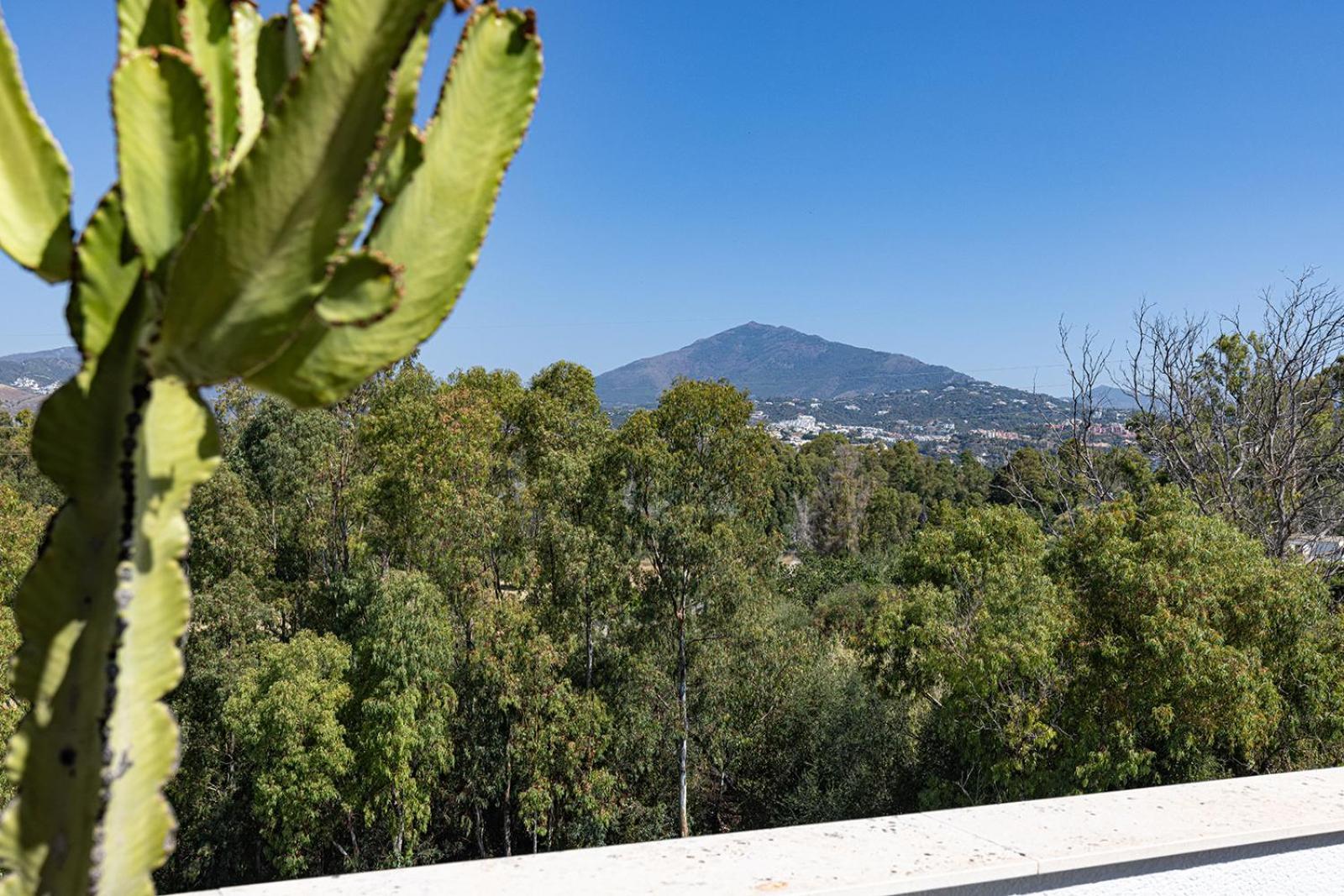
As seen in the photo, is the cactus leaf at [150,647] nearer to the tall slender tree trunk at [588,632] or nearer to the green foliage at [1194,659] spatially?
the green foliage at [1194,659]

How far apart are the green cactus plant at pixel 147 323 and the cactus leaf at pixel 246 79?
0.08 metres

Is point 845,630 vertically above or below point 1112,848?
below

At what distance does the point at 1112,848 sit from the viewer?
84.6 inches

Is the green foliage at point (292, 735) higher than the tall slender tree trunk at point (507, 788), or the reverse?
the green foliage at point (292, 735)

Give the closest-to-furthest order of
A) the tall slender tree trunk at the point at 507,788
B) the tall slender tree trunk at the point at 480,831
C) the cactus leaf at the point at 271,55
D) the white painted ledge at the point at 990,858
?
the cactus leaf at the point at 271,55 → the white painted ledge at the point at 990,858 → the tall slender tree trunk at the point at 507,788 → the tall slender tree trunk at the point at 480,831

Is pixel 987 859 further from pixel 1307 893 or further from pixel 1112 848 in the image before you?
pixel 1307 893

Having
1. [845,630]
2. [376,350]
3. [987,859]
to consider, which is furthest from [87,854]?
[845,630]

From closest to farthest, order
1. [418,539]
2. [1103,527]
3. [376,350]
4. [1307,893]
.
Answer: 1. [376,350]
2. [1307,893]
3. [1103,527]
4. [418,539]

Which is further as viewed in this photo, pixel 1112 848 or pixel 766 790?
pixel 766 790

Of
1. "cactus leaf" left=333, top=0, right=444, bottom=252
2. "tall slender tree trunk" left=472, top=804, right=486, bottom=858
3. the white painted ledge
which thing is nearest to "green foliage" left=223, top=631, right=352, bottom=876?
"tall slender tree trunk" left=472, top=804, right=486, bottom=858

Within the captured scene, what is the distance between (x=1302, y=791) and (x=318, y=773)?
37.3 ft

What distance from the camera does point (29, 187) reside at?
0.94 metres

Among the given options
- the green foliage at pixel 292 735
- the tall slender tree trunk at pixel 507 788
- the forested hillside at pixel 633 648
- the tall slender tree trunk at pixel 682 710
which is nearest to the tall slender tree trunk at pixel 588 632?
the forested hillside at pixel 633 648

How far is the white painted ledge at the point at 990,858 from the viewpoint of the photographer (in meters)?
1.91
